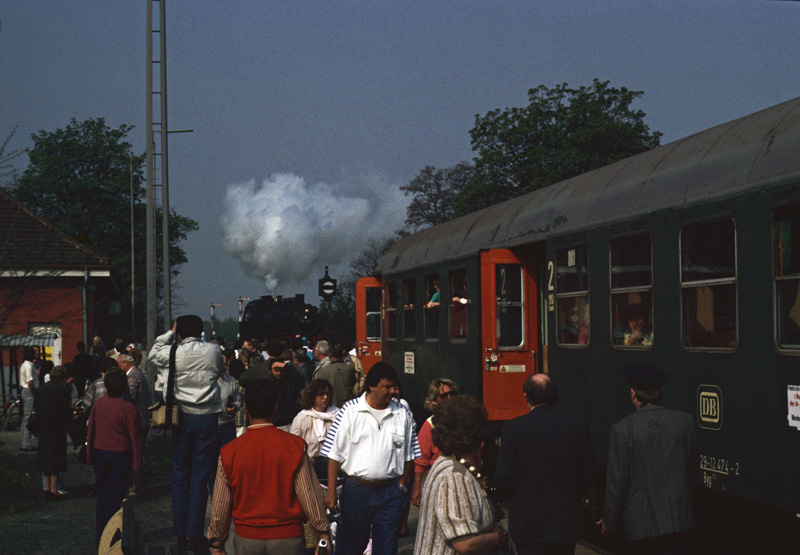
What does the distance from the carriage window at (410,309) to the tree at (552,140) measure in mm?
34886

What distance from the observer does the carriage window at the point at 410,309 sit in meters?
16.4

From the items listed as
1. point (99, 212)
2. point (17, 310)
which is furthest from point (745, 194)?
point (99, 212)

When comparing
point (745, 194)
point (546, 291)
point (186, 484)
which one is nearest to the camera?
point (745, 194)

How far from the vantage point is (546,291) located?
1169 cm

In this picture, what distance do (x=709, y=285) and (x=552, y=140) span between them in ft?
147

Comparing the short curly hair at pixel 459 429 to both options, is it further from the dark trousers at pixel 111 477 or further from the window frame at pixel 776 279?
the dark trousers at pixel 111 477

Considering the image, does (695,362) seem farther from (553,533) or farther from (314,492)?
(314,492)

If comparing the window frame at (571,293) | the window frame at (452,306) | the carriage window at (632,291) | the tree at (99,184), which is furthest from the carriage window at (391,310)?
the tree at (99,184)

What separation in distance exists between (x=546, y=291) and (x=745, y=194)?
421cm

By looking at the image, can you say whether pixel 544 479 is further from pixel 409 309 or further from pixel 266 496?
pixel 409 309

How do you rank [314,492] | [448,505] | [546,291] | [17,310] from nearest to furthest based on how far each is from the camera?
[448,505]
[314,492]
[17,310]
[546,291]

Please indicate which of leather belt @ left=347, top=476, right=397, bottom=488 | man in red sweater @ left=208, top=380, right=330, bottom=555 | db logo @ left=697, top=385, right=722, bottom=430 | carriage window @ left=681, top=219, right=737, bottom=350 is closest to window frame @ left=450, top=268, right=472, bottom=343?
carriage window @ left=681, top=219, right=737, bottom=350

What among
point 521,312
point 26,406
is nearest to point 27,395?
point 26,406

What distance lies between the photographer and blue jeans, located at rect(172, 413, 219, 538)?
9.16 metres
